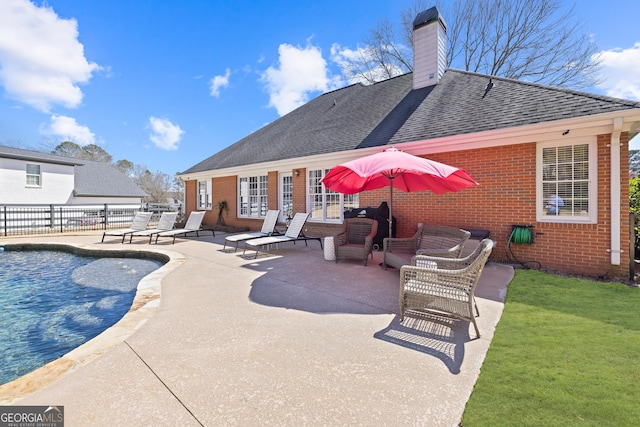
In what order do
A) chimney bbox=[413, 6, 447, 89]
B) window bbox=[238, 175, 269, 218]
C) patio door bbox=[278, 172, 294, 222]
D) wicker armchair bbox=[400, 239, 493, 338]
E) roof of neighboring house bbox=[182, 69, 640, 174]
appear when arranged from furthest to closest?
window bbox=[238, 175, 269, 218], patio door bbox=[278, 172, 294, 222], chimney bbox=[413, 6, 447, 89], roof of neighboring house bbox=[182, 69, 640, 174], wicker armchair bbox=[400, 239, 493, 338]

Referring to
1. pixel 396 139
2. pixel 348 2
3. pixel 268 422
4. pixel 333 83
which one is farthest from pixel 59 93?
pixel 268 422

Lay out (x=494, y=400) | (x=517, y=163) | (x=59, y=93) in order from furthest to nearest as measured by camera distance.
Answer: (x=59, y=93) → (x=517, y=163) → (x=494, y=400)

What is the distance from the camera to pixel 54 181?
2120cm

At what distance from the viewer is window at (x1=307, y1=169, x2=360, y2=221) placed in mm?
10641

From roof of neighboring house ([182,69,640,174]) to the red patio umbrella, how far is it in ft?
6.44

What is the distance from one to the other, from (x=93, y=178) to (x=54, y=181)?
4.32 metres

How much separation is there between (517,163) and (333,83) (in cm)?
1818

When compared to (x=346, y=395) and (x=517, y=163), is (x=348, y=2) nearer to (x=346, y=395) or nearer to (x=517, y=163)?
(x=517, y=163)

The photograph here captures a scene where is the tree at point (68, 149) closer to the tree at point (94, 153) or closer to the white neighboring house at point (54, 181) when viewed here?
the tree at point (94, 153)

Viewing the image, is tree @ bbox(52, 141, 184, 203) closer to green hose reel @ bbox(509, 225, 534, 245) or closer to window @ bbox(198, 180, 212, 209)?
window @ bbox(198, 180, 212, 209)

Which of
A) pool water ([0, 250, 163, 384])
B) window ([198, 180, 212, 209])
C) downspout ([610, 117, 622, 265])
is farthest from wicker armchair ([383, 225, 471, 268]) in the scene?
window ([198, 180, 212, 209])

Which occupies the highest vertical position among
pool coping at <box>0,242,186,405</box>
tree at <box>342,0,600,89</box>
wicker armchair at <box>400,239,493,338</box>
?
tree at <box>342,0,600,89</box>

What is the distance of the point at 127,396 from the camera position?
7.24 ft

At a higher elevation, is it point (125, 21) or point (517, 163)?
point (125, 21)
